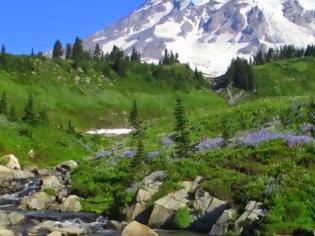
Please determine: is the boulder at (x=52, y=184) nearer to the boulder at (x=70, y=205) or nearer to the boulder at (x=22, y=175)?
the boulder at (x=70, y=205)

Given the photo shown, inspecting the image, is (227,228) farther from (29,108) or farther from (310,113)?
(29,108)

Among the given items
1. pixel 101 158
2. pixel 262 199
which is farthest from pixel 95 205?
pixel 101 158

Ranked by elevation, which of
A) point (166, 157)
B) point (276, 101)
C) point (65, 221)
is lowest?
point (65, 221)

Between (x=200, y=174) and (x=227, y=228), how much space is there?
801 cm

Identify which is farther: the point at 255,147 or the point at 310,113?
the point at 310,113

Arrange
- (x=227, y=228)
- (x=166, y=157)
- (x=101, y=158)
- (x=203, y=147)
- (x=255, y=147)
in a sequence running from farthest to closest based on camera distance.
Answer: (x=101, y=158) → (x=203, y=147) → (x=166, y=157) → (x=255, y=147) → (x=227, y=228)

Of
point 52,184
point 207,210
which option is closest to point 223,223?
point 207,210

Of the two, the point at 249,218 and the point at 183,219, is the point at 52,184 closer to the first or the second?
the point at 183,219

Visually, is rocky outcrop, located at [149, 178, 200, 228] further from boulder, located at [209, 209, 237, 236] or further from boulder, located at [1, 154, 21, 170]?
boulder, located at [1, 154, 21, 170]

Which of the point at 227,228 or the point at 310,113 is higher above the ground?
the point at 310,113

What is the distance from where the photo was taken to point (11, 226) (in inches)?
1486

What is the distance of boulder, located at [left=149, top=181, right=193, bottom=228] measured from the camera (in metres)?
35.7

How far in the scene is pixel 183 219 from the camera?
1384 inches

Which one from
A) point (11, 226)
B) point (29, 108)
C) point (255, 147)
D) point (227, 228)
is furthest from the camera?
point (29, 108)
